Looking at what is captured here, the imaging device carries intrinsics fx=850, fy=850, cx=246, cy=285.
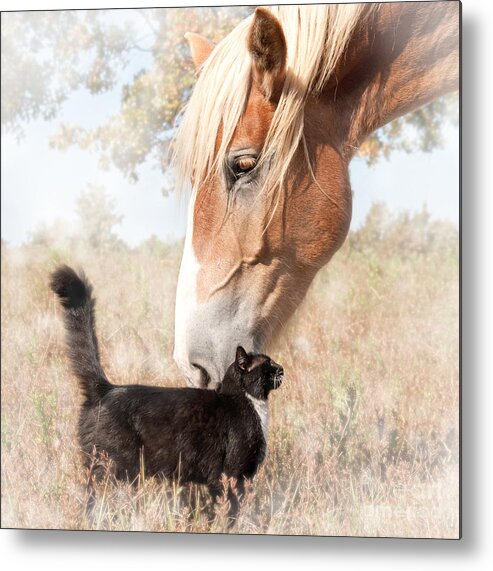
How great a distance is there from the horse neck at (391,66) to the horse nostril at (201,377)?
2.75 feet

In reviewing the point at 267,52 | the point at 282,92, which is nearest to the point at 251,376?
the point at 282,92

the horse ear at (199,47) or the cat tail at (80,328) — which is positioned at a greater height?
the horse ear at (199,47)

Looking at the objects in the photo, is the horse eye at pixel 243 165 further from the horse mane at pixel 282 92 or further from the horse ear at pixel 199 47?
the horse ear at pixel 199 47

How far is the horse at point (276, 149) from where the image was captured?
8.57 ft

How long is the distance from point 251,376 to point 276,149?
0.71 meters

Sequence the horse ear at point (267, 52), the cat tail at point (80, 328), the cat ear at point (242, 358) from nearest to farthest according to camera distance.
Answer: the horse ear at point (267, 52) → the cat ear at point (242, 358) → the cat tail at point (80, 328)

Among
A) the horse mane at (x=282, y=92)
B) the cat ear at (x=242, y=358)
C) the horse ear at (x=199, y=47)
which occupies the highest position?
the horse ear at (x=199, y=47)

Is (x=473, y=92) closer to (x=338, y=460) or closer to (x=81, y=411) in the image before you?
(x=338, y=460)

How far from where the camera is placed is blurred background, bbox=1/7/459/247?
289 cm

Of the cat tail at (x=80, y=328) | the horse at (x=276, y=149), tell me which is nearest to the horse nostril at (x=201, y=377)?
the horse at (x=276, y=149)

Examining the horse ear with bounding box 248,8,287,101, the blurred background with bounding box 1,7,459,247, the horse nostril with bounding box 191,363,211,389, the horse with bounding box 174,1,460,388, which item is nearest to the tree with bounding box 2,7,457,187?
the blurred background with bounding box 1,7,459,247

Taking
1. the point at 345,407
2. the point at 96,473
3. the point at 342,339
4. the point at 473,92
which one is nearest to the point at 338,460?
the point at 345,407

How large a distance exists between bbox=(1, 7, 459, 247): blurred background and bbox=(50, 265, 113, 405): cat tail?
0.61 feet

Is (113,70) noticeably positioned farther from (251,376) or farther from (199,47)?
(251,376)
